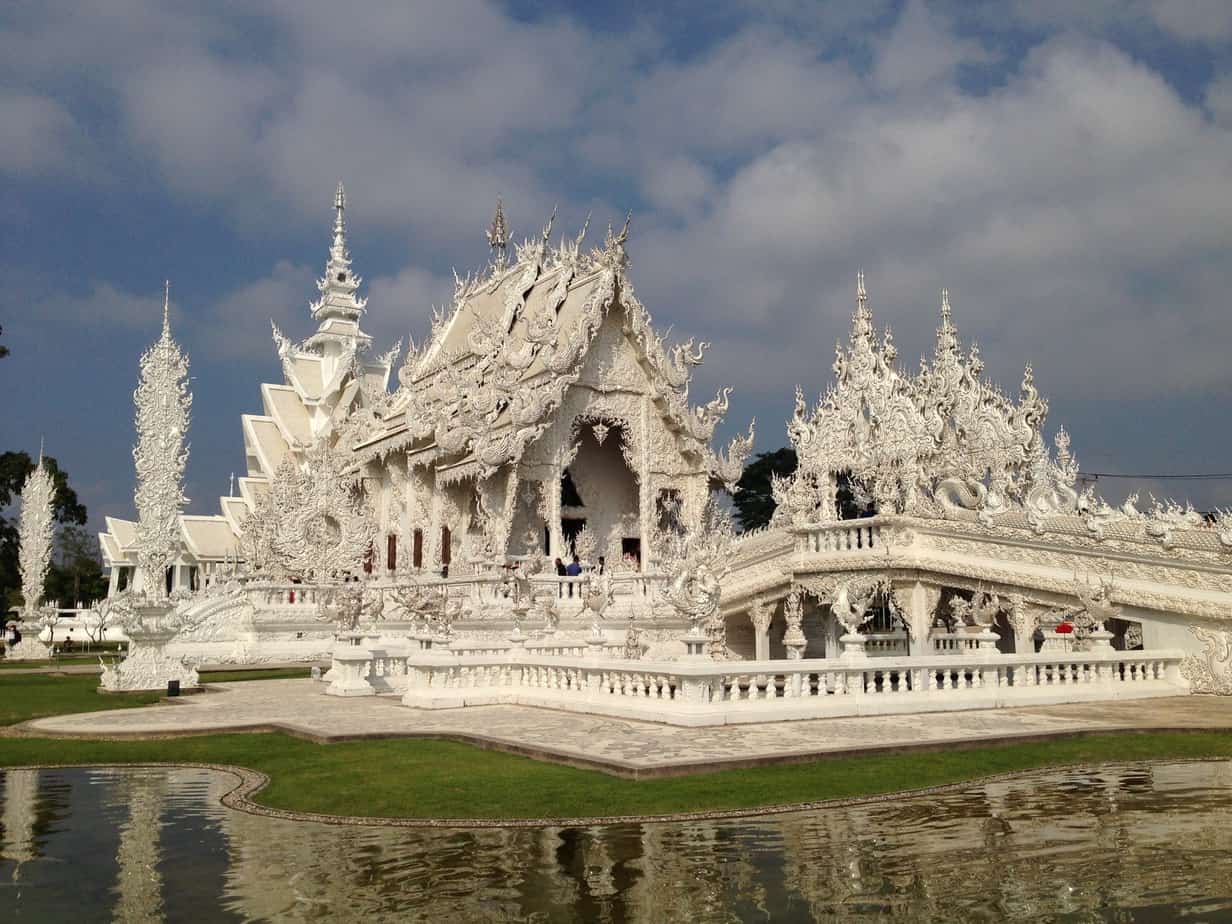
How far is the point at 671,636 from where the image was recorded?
2009 cm

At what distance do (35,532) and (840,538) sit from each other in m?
24.1

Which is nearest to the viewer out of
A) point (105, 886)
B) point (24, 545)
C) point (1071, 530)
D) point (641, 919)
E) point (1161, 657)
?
point (641, 919)

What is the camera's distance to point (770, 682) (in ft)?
34.7

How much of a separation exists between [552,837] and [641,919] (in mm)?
1510

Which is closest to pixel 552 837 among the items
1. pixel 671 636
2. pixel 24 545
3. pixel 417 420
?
pixel 671 636

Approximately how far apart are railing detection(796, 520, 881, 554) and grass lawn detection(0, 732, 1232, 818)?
8938mm

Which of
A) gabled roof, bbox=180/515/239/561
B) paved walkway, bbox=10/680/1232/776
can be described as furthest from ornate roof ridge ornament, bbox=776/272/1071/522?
gabled roof, bbox=180/515/239/561

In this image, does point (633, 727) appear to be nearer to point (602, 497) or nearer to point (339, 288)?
point (602, 497)

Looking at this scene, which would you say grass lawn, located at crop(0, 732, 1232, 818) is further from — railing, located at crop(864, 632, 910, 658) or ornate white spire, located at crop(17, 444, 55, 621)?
ornate white spire, located at crop(17, 444, 55, 621)

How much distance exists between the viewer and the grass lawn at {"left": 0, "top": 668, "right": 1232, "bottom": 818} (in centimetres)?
671

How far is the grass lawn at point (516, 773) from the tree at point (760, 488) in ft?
116

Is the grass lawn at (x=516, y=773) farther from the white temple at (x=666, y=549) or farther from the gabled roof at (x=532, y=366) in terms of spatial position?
the gabled roof at (x=532, y=366)

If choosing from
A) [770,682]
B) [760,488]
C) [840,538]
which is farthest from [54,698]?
[760,488]

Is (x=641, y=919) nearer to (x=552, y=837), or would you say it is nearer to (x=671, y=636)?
(x=552, y=837)
